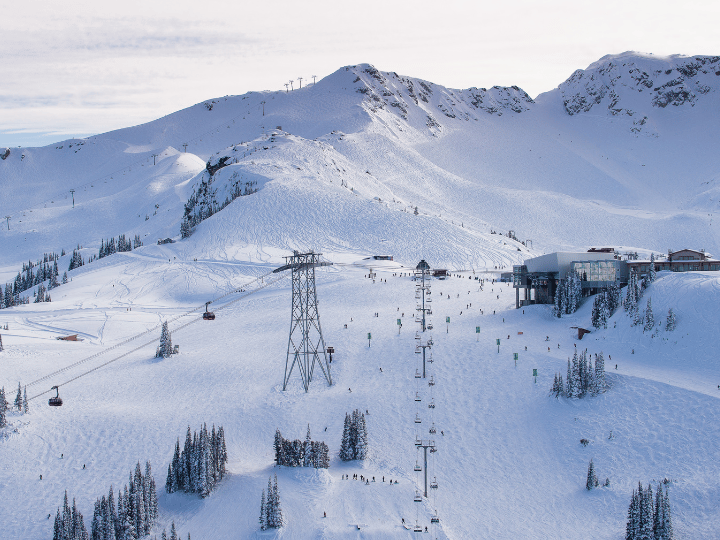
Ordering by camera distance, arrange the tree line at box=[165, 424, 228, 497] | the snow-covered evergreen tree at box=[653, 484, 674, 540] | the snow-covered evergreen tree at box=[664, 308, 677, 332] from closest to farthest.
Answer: the snow-covered evergreen tree at box=[653, 484, 674, 540] → the tree line at box=[165, 424, 228, 497] → the snow-covered evergreen tree at box=[664, 308, 677, 332]

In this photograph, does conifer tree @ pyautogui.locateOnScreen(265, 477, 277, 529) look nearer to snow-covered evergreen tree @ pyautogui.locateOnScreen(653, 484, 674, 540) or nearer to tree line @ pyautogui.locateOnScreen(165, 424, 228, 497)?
tree line @ pyautogui.locateOnScreen(165, 424, 228, 497)

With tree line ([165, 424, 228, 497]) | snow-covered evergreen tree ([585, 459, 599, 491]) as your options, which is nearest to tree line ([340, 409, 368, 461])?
tree line ([165, 424, 228, 497])

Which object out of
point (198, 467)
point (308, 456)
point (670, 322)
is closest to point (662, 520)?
point (308, 456)

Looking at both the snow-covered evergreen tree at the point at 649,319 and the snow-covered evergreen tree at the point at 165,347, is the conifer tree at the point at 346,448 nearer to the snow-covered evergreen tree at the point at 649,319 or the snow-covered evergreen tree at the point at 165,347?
the snow-covered evergreen tree at the point at 165,347

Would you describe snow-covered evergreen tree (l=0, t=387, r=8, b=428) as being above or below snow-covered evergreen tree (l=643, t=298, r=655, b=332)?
below

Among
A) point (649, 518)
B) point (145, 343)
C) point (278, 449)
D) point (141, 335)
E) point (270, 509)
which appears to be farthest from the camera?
point (141, 335)

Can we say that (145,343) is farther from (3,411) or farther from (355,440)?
(355,440)

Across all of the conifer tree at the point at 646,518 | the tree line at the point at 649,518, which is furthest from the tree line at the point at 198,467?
the conifer tree at the point at 646,518

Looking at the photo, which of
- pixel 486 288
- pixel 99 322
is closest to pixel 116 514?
pixel 99 322

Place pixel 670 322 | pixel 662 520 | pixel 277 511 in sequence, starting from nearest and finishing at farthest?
pixel 662 520, pixel 277 511, pixel 670 322
